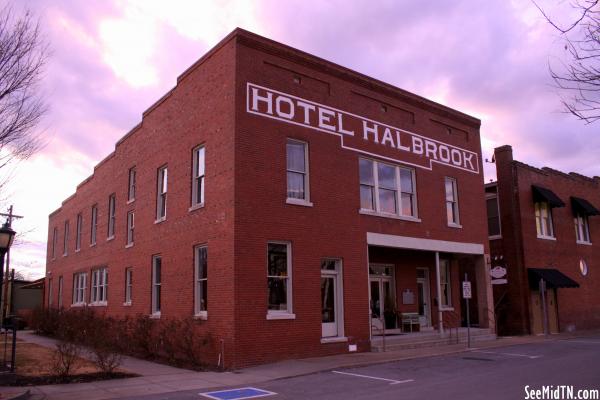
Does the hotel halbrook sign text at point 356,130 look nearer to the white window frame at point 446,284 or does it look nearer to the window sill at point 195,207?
the window sill at point 195,207

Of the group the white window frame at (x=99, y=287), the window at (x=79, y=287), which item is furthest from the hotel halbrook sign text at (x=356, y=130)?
the window at (x=79, y=287)

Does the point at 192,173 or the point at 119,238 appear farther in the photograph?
the point at 119,238

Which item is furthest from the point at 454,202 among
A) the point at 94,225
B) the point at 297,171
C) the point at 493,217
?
the point at 94,225

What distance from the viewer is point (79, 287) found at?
107 ft

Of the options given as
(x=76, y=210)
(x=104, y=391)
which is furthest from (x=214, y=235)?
(x=76, y=210)

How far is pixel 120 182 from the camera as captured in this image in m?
26.6

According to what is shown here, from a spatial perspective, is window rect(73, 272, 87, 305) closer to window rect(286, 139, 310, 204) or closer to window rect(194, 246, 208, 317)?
window rect(194, 246, 208, 317)

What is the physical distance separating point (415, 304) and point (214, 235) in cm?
1017

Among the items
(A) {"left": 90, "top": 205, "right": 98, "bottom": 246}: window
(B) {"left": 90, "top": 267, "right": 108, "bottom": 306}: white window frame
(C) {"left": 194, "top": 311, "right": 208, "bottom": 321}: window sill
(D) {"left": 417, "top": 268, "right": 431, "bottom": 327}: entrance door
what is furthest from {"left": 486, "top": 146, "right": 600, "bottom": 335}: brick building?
(A) {"left": 90, "top": 205, "right": 98, "bottom": 246}: window

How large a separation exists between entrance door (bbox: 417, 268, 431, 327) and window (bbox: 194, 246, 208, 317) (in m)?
10.0

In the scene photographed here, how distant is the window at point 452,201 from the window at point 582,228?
12.3 meters

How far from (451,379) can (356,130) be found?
1024 centimetres

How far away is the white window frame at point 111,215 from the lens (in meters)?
27.3

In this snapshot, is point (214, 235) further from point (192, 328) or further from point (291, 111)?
point (291, 111)
